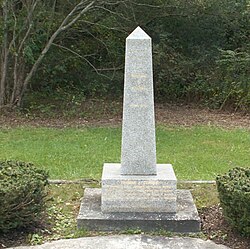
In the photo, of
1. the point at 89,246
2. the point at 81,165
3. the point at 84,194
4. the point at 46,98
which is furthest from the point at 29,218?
the point at 46,98

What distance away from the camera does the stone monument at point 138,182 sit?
604 centimetres

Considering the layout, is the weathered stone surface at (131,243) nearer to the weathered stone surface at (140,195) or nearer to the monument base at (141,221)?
the monument base at (141,221)

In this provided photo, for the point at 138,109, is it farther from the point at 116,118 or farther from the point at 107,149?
the point at 116,118

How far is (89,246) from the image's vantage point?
5.57 m

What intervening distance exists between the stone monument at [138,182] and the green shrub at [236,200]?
1.21ft

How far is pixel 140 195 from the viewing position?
620 cm

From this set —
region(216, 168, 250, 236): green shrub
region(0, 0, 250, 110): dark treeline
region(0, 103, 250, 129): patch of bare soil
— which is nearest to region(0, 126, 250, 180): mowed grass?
region(0, 103, 250, 129): patch of bare soil

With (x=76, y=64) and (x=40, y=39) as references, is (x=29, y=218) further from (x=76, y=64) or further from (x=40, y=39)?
(x=76, y=64)

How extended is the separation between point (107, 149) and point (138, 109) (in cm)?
410

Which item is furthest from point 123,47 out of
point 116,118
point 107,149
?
point 107,149

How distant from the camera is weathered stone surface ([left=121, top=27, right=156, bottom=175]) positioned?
6.24 meters

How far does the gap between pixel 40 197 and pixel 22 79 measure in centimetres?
920

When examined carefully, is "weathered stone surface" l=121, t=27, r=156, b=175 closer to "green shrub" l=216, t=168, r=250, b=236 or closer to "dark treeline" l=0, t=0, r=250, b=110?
"green shrub" l=216, t=168, r=250, b=236

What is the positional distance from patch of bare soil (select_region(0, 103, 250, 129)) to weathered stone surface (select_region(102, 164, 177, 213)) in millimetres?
6863
